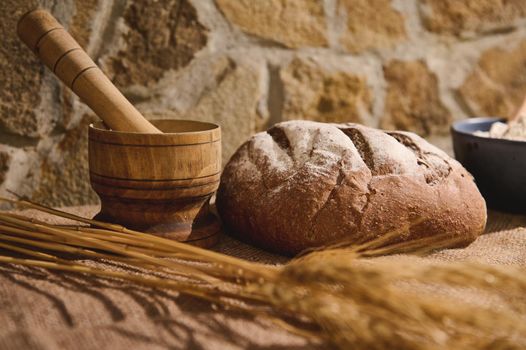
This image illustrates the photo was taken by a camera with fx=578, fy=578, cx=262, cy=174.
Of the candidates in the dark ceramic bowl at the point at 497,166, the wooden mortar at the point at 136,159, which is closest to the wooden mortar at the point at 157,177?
the wooden mortar at the point at 136,159

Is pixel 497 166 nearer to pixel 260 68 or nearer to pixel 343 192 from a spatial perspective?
pixel 343 192

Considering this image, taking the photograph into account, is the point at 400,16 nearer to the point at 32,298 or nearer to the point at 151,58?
the point at 151,58

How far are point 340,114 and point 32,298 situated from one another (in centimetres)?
93

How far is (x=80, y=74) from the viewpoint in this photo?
0.88 metres

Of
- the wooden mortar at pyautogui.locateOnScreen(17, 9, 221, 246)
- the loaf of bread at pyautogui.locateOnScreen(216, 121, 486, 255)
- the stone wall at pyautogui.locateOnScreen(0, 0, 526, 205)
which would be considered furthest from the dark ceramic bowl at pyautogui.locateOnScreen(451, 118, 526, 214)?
the wooden mortar at pyautogui.locateOnScreen(17, 9, 221, 246)

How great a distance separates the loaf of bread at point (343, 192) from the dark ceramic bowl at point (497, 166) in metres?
0.18

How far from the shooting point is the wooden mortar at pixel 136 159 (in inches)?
32.7

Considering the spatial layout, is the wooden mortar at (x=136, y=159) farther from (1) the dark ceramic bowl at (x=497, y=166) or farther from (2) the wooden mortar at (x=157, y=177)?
(1) the dark ceramic bowl at (x=497, y=166)

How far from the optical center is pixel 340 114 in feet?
4.72

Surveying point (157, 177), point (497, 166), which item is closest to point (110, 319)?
point (157, 177)

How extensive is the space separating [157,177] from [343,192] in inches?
10.9

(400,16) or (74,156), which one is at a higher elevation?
(400,16)

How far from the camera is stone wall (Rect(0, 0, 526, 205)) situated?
1146 mm

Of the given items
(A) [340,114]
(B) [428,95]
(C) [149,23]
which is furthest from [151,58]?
Result: (B) [428,95]
